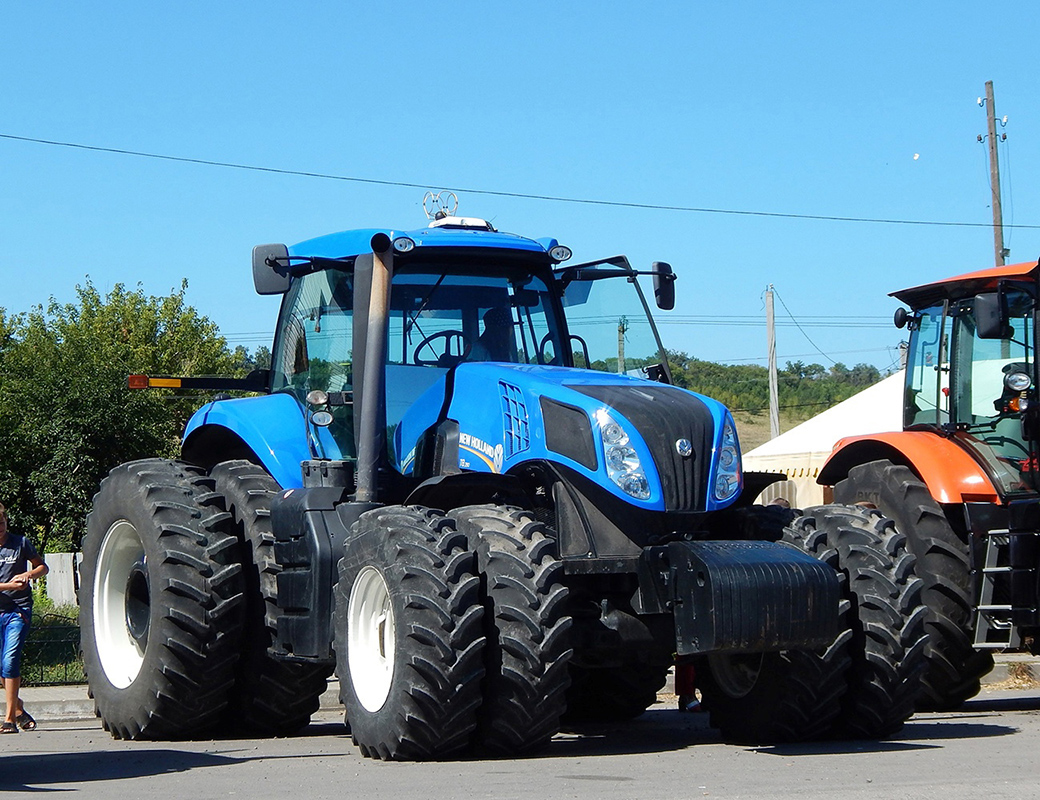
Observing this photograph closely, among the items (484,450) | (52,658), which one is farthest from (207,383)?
(52,658)

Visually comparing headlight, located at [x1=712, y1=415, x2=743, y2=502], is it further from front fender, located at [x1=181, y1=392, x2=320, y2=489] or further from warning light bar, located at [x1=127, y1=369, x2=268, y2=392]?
warning light bar, located at [x1=127, y1=369, x2=268, y2=392]

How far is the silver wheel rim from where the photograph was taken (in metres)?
8.09

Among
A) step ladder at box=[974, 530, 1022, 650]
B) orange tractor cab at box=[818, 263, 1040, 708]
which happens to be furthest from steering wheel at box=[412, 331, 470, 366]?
step ladder at box=[974, 530, 1022, 650]

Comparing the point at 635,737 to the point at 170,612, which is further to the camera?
the point at 635,737

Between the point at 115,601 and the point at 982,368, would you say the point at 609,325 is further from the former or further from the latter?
the point at 115,601

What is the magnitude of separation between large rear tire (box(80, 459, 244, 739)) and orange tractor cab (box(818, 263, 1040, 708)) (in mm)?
4706

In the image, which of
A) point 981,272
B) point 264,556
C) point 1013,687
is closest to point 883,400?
point 1013,687

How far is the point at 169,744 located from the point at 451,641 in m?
2.93

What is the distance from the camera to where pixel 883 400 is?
78.8ft

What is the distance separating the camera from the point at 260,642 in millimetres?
9195

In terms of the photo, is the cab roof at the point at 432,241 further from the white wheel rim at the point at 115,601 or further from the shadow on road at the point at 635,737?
the shadow on road at the point at 635,737

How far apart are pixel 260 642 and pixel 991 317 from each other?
526cm

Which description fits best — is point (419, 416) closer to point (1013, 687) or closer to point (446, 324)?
point (446, 324)

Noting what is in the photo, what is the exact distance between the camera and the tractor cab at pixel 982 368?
10.3 metres
